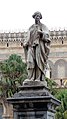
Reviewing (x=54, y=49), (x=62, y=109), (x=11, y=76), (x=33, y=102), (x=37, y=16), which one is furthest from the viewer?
(x=54, y=49)

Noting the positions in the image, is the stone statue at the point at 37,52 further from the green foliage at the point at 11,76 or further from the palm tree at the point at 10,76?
the palm tree at the point at 10,76

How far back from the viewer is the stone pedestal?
12406 millimetres

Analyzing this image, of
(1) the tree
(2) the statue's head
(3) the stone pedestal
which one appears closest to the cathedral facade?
(1) the tree

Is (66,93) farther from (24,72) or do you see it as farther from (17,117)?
(17,117)

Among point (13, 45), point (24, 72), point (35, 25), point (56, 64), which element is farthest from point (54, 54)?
point (35, 25)

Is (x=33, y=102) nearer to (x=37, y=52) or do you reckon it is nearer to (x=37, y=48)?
(x=37, y=52)

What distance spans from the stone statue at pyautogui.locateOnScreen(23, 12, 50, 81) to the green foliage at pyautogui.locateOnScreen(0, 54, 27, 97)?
32861 mm

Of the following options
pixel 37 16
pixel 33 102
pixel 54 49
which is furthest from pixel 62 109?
pixel 33 102

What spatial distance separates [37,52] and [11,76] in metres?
34.5

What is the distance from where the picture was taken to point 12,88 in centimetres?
4678

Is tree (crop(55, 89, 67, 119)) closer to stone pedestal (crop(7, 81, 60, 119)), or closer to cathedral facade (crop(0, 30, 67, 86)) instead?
cathedral facade (crop(0, 30, 67, 86))

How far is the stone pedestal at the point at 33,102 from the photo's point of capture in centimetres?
1241

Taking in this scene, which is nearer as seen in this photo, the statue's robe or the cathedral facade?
the statue's robe

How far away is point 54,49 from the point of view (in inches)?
2744
